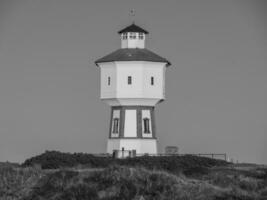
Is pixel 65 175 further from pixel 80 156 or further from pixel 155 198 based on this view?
pixel 80 156

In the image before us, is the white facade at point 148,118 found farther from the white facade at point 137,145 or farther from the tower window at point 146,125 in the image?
the white facade at point 137,145

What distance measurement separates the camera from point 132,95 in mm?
74250

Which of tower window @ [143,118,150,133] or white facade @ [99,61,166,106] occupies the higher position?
white facade @ [99,61,166,106]

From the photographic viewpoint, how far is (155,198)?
51.8m

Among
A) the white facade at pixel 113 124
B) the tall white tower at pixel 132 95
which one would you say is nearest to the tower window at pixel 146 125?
the tall white tower at pixel 132 95

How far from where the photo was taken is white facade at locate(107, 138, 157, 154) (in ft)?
243

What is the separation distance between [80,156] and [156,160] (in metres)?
3.87

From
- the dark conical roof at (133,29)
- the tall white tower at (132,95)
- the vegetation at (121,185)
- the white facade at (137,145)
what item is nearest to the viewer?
the vegetation at (121,185)

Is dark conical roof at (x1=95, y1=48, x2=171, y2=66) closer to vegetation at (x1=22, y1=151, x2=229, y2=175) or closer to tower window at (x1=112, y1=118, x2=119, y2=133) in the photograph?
tower window at (x1=112, y1=118, x2=119, y2=133)

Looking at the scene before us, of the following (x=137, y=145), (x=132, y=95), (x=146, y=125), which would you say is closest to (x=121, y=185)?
(x=137, y=145)

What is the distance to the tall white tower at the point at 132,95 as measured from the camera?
74250mm

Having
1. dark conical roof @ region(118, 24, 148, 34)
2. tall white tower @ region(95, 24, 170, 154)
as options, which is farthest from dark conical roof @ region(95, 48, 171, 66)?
dark conical roof @ region(118, 24, 148, 34)

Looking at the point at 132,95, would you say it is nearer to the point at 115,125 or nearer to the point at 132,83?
the point at 132,83

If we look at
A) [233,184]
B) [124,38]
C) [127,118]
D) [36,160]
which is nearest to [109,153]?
[127,118]
